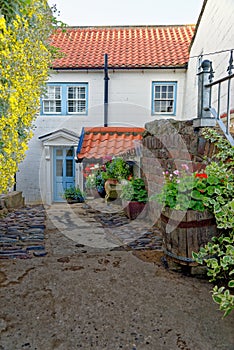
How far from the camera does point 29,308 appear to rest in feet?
7.92

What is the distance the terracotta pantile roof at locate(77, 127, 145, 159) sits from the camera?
859 centimetres

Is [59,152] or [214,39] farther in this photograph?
[59,152]

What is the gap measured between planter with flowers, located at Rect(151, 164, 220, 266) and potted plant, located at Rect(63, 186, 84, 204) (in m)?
6.39

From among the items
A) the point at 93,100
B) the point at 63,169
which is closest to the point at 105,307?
the point at 63,169

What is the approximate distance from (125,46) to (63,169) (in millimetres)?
5036

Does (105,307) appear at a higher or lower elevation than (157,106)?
lower

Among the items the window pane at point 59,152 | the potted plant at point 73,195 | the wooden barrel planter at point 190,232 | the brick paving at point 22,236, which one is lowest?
the brick paving at point 22,236

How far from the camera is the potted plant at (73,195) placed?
9337 millimetres

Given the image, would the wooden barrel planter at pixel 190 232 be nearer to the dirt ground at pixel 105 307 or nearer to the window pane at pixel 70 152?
the dirt ground at pixel 105 307

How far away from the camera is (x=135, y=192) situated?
236 inches

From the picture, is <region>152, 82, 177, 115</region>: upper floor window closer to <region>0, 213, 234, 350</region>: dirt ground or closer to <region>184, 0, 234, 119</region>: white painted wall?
<region>184, 0, 234, 119</region>: white painted wall

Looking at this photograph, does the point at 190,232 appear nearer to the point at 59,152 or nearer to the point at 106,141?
the point at 106,141

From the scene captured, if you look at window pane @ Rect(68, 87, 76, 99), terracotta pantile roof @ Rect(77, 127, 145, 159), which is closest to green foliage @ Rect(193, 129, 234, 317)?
terracotta pantile roof @ Rect(77, 127, 145, 159)

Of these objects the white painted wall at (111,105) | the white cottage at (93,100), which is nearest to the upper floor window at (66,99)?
the white cottage at (93,100)
